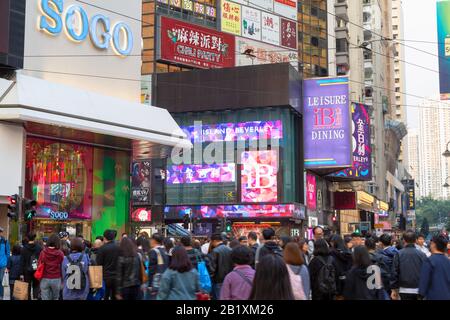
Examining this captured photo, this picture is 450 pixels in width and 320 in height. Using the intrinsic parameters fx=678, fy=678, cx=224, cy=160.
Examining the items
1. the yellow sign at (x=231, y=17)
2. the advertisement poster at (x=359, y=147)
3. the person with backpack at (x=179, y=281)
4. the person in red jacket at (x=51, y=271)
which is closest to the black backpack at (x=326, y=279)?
the person with backpack at (x=179, y=281)

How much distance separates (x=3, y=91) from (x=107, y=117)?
3.86 metres

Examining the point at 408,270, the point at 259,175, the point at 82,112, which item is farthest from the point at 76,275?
the point at 259,175

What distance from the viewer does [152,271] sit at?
1080 cm

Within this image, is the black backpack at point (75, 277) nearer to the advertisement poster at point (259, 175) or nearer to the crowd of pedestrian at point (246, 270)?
the crowd of pedestrian at point (246, 270)

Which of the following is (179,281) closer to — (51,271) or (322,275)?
(322,275)

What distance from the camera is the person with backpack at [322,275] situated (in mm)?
9633

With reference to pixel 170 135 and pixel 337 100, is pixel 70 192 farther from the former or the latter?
pixel 337 100

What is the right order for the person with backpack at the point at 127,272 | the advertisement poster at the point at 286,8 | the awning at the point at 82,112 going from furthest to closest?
the advertisement poster at the point at 286,8, the awning at the point at 82,112, the person with backpack at the point at 127,272

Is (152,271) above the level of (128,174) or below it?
below

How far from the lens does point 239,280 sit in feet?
25.5

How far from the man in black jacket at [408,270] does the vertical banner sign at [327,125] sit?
35.4 metres

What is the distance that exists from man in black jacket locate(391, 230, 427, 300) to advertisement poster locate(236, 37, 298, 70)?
175 ft

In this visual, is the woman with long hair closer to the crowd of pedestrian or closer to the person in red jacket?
the crowd of pedestrian
